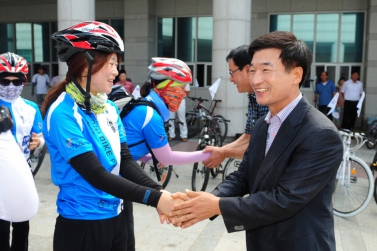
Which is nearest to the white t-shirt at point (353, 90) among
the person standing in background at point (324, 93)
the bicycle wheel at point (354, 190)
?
the person standing in background at point (324, 93)

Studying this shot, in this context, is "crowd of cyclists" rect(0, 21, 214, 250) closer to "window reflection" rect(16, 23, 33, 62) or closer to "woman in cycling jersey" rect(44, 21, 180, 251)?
"woman in cycling jersey" rect(44, 21, 180, 251)

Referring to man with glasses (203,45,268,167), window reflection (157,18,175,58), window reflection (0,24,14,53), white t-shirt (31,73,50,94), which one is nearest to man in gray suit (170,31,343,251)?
man with glasses (203,45,268,167)

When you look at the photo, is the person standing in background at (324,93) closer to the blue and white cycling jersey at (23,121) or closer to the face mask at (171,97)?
the face mask at (171,97)

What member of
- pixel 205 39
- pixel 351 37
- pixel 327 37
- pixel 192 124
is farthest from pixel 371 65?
pixel 192 124

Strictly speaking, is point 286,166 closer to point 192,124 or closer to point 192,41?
point 192,124

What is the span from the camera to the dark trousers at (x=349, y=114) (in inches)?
510

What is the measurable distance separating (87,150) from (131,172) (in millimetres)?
422

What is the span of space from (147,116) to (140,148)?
0.28 metres

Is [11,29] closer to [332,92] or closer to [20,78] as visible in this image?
[332,92]

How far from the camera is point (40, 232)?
4609 mm

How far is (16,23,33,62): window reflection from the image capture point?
18.8m

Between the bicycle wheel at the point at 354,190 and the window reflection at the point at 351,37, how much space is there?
11.0 meters

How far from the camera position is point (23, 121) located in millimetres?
3707

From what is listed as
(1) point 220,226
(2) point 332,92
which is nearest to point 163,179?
(1) point 220,226
